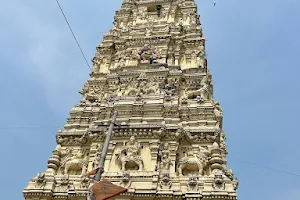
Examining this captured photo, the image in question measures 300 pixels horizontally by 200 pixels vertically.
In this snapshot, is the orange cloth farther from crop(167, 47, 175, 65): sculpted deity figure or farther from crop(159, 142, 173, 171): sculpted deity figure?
crop(167, 47, 175, 65): sculpted deity figure

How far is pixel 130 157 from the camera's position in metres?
14.6

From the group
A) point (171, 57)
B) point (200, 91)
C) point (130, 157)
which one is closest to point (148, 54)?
point (171, 57)

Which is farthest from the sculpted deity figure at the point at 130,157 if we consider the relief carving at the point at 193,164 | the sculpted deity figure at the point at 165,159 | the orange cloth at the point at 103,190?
the orange cloth at the point at 103,190

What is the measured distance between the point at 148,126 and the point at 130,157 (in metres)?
1.74

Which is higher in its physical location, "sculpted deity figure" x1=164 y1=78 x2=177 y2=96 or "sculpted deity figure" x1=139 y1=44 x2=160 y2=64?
"sculpted deity figure" x1=139 y1=44 x2=160 y2=64

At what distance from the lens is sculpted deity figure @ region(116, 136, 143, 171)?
14.5 m

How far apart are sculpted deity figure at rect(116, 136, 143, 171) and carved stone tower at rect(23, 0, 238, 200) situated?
43 mm

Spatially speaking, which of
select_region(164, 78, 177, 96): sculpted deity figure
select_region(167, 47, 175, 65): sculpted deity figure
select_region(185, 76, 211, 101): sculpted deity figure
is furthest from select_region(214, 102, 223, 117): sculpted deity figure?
select_region(167, 47, 175, 65): sculpted deity figure

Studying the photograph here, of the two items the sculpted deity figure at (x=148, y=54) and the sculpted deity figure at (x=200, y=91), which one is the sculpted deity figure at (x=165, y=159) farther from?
the sculpted deity figure at (x=148, y=54)

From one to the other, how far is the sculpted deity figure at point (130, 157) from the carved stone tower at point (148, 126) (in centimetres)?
4

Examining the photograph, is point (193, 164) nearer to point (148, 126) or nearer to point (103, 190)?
point (148, 126)

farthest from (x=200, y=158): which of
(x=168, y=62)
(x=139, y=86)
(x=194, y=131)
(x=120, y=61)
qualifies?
(x=120, y=61)

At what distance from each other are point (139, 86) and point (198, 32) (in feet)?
20.1

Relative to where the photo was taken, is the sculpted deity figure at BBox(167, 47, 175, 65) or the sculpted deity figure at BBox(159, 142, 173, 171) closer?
the sculpted deity figure at BBox(159, 142, 173, 171)
